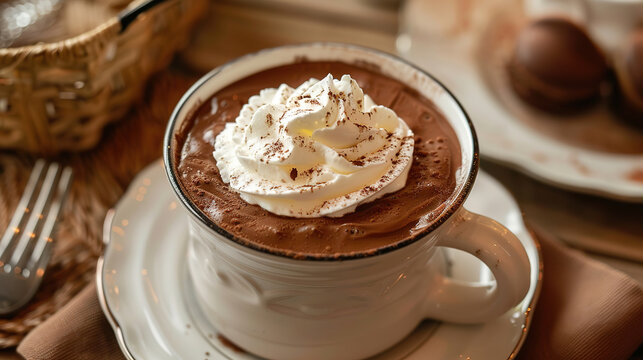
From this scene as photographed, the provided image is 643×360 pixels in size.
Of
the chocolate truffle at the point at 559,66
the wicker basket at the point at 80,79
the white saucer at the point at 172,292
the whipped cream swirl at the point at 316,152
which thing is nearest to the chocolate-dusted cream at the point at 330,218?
the whipped cream swirl at the point at 316,152

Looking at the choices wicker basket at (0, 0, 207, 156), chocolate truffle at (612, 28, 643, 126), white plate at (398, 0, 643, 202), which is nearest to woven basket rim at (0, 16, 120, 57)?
wicker basket at (0, 0, 207, 156)

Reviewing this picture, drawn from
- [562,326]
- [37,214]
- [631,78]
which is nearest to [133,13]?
[37,214]

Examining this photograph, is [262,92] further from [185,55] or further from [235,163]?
[185,55]

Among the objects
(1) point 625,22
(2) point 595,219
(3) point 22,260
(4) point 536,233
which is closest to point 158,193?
(3) point 22,260

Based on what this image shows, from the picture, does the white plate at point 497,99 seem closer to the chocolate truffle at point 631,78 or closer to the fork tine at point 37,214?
the chocolate truffle at point 631,78

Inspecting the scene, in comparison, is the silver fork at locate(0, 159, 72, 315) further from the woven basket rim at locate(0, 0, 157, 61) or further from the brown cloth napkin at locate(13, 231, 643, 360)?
the woven basket rim at locate(0, 0, 157, 61)

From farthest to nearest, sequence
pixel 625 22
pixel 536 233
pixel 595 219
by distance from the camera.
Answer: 1. pixel 625 22
2. pixel 595 219
3. pixel 536 233

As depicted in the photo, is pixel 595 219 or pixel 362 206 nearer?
pixel 362 206
